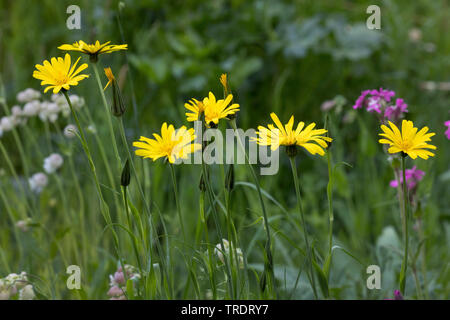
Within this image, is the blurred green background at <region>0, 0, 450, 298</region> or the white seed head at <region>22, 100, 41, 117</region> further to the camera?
the blurred green background at <region>0, 0, 450, 298</region>

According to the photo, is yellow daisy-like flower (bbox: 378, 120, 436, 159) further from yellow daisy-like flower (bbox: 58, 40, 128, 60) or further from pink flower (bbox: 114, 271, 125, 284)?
pink flower (bbox: 114, 271, 125, 284)

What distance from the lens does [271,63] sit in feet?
6.23

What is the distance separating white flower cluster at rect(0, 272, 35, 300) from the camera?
2.43ft

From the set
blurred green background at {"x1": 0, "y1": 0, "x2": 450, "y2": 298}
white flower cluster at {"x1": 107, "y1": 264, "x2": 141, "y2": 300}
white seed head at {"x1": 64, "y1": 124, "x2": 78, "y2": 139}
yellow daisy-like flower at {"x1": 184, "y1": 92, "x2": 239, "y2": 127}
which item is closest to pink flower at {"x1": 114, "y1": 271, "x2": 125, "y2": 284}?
white flower cluster at {"x1": 107, "y1": 264, "x2": 141, "y2": 300}

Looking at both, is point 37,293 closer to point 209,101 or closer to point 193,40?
point 209,101

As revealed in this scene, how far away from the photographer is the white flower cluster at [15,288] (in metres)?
0.74

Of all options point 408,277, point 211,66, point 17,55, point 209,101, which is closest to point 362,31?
point 211,66

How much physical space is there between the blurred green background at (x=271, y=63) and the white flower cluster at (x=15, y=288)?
693 mm

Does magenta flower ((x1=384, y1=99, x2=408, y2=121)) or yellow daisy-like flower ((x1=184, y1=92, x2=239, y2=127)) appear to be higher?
magenta flower ((x1=384, y1=99, x2=408, y2=121))

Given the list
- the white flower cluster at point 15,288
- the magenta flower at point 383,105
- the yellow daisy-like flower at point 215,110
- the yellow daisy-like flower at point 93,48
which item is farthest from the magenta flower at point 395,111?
the white flower cluster at point 15,288

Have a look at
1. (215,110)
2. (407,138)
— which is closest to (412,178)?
(407,138)

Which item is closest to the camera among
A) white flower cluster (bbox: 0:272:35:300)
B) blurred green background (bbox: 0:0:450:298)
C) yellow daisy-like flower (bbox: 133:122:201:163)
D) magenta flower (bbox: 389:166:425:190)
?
yellow daisy-like flower (bbox: 133:122:201:163)

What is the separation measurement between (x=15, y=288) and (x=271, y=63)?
1334 millimetres

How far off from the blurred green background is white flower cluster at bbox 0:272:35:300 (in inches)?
27.3
